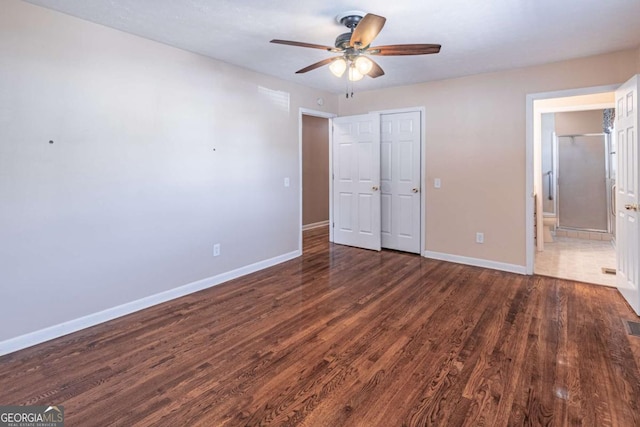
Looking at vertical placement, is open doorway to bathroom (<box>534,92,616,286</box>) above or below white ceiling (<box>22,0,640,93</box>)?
below

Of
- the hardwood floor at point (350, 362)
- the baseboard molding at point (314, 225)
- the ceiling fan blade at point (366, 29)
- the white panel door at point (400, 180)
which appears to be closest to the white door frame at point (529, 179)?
the hardwood floor at point (350, 362)

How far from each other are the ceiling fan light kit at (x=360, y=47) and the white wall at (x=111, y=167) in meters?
1.46

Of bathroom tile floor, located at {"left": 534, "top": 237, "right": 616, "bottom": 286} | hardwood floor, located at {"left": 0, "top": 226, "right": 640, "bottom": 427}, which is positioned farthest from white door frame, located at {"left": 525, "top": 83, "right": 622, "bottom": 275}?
hardwood floor, located at {"left": 0, "top": 226, "right": 640, "bottom": 427}

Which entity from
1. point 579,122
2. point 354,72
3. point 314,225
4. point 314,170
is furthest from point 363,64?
point 579,122

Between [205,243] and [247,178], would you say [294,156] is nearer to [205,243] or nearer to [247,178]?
[247,178]

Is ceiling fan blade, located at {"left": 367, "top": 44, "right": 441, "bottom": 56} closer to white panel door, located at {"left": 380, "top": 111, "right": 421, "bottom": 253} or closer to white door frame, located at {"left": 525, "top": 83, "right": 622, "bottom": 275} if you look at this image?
white door frame, located at {"left": 525, "top": 83, "right": 622, "bottom": 275}

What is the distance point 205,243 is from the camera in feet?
12.7

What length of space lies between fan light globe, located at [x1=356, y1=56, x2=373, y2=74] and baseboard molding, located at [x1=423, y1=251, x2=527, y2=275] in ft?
9.92

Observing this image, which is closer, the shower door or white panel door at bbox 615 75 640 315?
white panel door at bbox 615 75 640 315

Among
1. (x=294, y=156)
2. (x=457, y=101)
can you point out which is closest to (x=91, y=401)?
(x=294, y=156)

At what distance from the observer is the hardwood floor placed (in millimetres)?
1892
